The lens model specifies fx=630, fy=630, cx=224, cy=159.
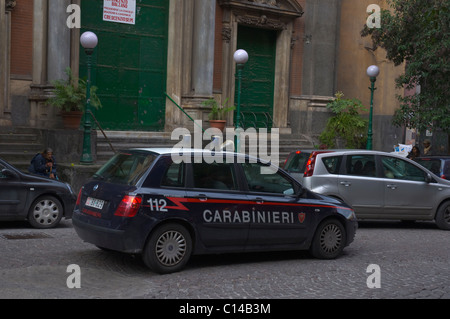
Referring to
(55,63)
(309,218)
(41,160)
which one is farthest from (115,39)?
(309,218)

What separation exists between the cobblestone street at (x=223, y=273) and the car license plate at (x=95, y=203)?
82 cm

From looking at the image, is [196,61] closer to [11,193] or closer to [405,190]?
[405,190]

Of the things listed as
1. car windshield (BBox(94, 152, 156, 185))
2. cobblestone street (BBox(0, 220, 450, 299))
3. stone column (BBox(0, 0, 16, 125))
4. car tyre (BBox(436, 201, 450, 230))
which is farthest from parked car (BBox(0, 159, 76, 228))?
car tyre (BBox(436, 201, 450, 230))

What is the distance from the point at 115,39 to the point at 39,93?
11.0 feet

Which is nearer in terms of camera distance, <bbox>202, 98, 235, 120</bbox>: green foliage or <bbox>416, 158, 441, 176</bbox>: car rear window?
<bbox>416, 158, 441, 176</bbox>: car rear window

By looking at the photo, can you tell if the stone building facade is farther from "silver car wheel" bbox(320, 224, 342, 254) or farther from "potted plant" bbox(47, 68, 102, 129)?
"silver car wheel" bbox(320, 224, 342, 254)

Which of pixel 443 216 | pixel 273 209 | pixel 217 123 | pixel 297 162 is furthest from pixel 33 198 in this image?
pixel 217 123

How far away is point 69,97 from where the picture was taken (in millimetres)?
17094

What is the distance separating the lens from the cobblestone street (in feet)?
23.9

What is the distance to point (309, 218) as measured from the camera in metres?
9.35

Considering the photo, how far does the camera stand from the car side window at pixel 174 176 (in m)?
8.25

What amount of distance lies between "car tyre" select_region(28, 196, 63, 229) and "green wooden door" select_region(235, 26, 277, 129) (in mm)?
11935

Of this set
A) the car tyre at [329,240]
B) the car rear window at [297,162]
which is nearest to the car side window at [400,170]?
the car rear window at [297,162]
